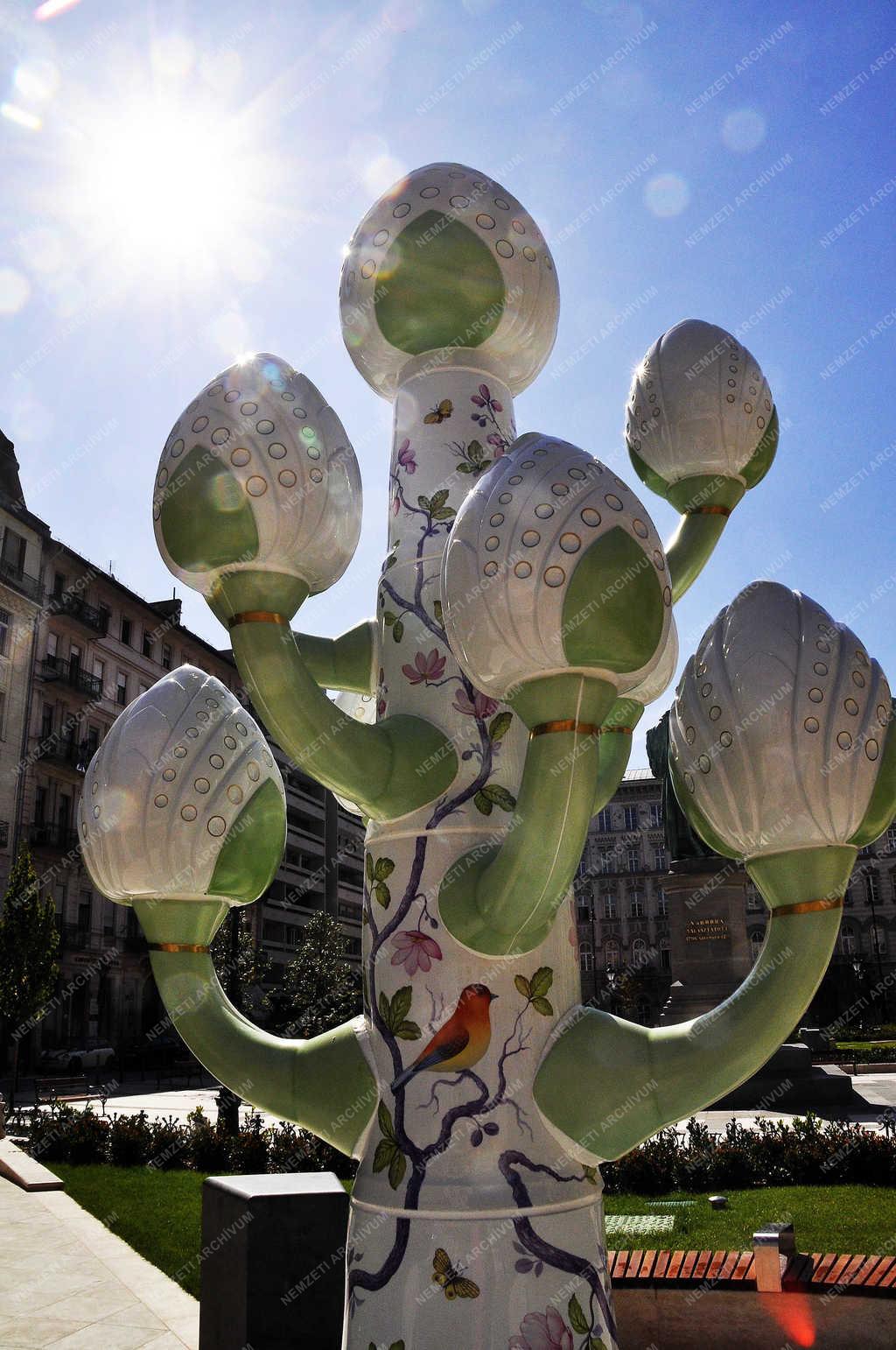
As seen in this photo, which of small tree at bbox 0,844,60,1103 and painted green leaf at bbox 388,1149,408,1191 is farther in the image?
small tree at bbox 0,844,60,1103

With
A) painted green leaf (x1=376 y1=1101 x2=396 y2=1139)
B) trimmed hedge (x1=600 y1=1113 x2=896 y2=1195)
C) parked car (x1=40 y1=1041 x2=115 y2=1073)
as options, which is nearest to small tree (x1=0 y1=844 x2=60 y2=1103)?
parked car (x1=40 y1=1041 x2=115 y2=1073)

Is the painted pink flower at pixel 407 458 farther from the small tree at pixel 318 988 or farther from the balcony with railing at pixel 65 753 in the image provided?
the balcony with railing at pixel 65 753

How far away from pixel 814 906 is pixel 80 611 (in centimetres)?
3500

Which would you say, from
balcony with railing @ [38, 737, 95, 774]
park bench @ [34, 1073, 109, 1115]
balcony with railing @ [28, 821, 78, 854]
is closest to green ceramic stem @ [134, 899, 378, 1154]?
park bench @ [34, 1073, 109, 1115]

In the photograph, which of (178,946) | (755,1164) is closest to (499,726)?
(178,946)

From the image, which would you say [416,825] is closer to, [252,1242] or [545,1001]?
[545,1001]

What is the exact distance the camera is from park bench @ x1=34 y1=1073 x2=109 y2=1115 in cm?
2031

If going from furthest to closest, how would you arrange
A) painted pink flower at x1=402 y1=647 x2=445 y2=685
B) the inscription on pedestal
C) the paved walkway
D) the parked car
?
the parked car < the inscription on pedestal < the paved walkway < painted pink flower at x1=402 y1=647 x2=445 y2=685

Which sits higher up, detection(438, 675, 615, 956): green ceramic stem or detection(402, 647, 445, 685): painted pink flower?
detection(402, 647, 445, 685): painted pink flower

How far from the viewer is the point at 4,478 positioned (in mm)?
31969

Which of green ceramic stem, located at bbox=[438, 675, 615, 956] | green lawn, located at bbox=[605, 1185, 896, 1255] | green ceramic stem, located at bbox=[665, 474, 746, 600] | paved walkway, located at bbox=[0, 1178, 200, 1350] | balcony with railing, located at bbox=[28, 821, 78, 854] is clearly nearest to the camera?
green ceramic stem, located at bbox=[438, 675, 615, 956]

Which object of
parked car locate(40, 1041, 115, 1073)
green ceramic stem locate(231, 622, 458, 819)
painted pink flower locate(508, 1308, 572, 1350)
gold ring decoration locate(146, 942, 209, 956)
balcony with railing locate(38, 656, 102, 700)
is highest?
balcony with railing locate(38, 656, 102, 700)

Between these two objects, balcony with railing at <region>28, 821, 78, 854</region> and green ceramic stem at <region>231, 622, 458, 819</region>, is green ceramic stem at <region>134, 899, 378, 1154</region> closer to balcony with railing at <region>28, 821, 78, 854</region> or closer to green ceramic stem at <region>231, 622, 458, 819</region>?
green ceramic stem at <region>231, 622, 458, 819</region>

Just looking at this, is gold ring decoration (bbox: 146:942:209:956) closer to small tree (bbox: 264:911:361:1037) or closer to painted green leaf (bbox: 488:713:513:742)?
painted green leaf (bbox: 488:713:513:742)
